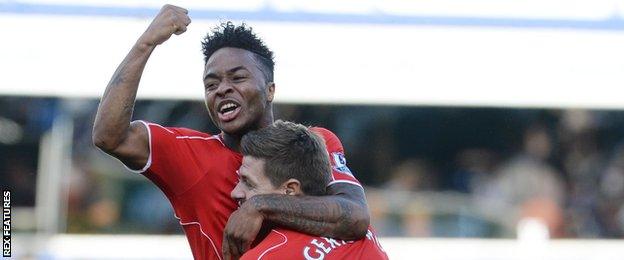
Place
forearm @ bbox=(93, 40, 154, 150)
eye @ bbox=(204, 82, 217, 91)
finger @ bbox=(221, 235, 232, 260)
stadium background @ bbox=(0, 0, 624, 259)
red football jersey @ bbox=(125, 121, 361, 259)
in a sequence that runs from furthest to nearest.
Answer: stadium background @ bbox=(0, 0, 624, 259) → eye @ bbox=(204, 82, 217, 91) → red football jersey @ bbox=(125, 121, 361, 259) → finger @ bbox=(221, 235, 232, 260) → forearm @ bbox=(93, 40, 154, 150)

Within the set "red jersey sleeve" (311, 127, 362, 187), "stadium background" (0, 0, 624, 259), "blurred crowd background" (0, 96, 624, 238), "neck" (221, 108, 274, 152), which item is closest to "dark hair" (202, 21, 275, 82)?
"neck" (221, 108, 274, 152)

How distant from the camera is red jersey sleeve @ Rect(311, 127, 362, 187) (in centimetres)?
418

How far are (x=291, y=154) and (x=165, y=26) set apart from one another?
573 millimetres

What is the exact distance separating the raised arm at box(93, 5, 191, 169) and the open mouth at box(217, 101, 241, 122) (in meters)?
0.30

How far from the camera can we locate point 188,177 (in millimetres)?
4020

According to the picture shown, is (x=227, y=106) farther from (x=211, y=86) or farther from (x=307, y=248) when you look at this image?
(x=307, y=248)

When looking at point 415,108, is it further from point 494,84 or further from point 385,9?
point 385,9

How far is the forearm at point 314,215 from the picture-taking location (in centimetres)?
378

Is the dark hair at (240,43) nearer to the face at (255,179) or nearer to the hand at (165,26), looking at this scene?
the hand at (165,26)

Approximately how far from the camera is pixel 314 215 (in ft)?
12.5

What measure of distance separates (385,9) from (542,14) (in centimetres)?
95

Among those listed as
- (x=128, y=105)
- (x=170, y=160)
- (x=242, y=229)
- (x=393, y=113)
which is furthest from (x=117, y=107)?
(x=393, y=113)

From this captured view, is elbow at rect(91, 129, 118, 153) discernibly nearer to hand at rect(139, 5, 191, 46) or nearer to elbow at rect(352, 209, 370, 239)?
hand at rect(139, 5, 191, 46)

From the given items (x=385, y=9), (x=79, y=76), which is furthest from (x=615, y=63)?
(x=79, y=76)
